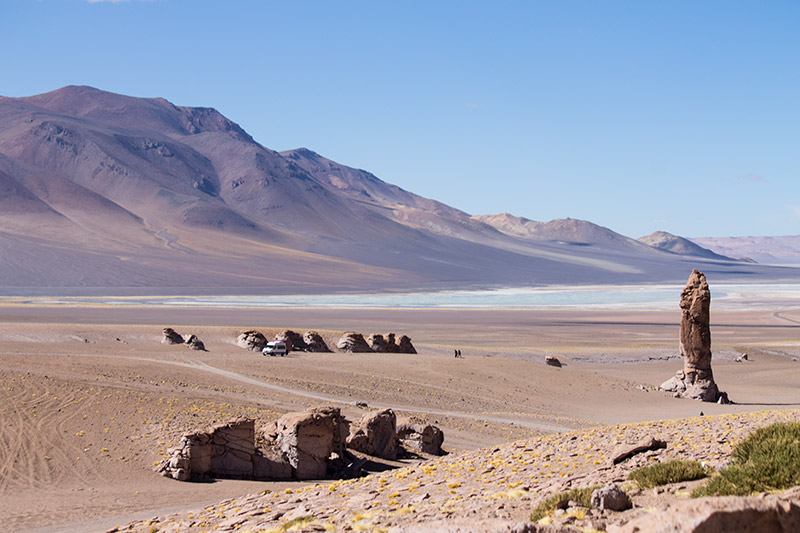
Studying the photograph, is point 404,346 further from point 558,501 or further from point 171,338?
point 558,501

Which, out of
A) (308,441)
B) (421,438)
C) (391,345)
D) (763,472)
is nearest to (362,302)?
(391,345)

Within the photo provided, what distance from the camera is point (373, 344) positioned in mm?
35406

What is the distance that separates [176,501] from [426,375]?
16188mm

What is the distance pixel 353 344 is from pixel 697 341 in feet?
A: 50.4

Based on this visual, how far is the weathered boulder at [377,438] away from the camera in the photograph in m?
15.9

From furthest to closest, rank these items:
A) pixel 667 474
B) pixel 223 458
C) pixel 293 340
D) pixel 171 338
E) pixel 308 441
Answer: pixel 171 338, pixel 293 340, pixel 308 441, pixel 223 458, pixel 667 474

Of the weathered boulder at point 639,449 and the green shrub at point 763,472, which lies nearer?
the green shrub at point 763,472

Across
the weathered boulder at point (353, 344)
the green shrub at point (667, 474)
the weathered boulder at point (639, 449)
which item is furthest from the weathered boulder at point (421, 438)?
the weathered boulder at point (353, 344)

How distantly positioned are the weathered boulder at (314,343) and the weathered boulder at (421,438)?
18.3 meters

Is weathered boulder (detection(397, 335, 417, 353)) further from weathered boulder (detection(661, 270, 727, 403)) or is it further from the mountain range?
the mountain range

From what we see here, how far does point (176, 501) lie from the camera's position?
484 inches

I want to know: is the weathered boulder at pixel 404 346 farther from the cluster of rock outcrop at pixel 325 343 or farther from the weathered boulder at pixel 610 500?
the weathered boulder at pixel 610 500

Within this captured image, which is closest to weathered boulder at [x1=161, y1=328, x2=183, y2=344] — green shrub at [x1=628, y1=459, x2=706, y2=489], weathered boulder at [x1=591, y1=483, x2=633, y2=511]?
green shrub at [x1=628, y1=459, x2=706, y2=489]

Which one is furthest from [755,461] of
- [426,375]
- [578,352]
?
[578,352]
